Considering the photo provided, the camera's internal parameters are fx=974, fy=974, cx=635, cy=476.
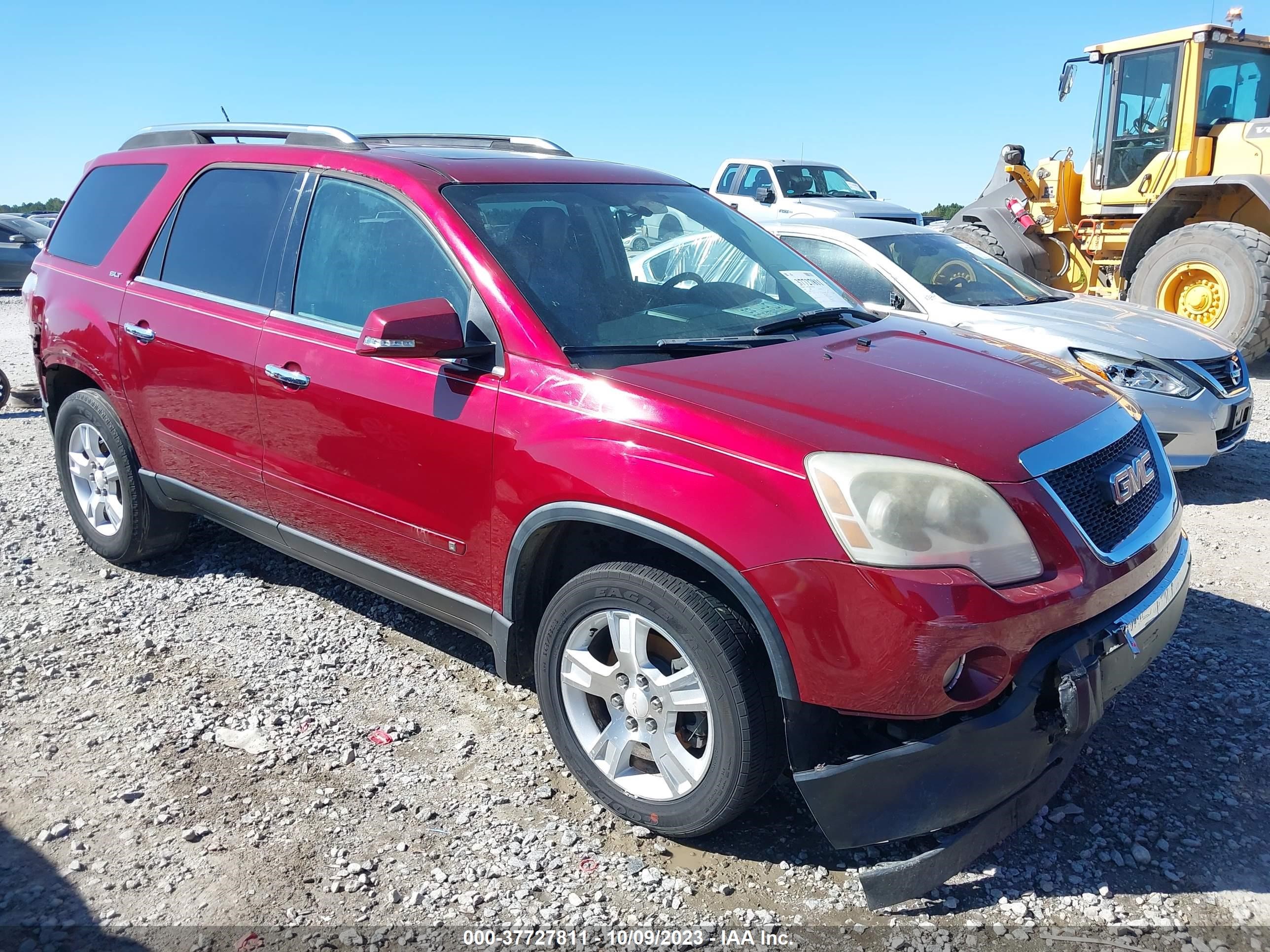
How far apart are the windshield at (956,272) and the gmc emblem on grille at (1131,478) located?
3.73m

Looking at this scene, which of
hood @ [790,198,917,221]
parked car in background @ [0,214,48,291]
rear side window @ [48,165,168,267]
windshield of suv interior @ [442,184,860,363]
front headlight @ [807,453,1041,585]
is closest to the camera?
front headlight @ [807,453,1041,585]

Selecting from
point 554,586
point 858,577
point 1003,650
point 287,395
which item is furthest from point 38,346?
point 1003,650

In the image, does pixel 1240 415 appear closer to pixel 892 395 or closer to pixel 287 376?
pixel 892 395

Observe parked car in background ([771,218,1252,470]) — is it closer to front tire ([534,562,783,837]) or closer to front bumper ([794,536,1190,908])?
front bumper ([794,536,1190,908])

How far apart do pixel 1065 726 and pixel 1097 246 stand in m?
10.3

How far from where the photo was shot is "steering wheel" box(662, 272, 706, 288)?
3494mm

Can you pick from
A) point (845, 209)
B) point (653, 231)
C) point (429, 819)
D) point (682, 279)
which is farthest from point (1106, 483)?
point (845, 209)

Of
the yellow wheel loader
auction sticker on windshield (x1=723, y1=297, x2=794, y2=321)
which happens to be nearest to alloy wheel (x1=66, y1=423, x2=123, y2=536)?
auction sticker on windshield (x1=723, y1=297, x2=794, y2=321)

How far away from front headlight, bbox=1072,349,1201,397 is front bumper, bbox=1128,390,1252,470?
0.04m

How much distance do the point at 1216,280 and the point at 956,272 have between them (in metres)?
4.32

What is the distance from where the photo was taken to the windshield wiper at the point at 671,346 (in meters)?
2.96

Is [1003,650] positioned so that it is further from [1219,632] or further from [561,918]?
[1219,632]

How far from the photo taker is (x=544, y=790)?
10.3 feet

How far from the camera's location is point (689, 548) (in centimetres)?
253
